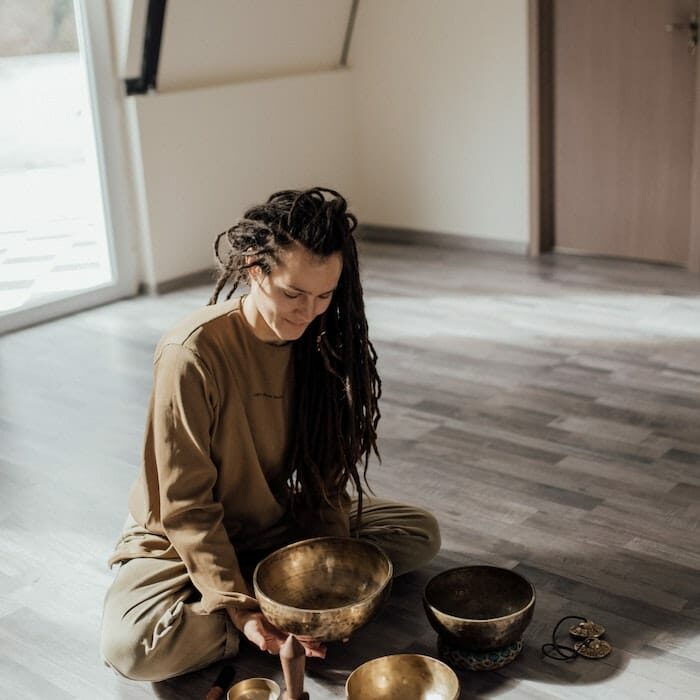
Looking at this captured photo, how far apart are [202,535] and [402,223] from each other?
3.66m

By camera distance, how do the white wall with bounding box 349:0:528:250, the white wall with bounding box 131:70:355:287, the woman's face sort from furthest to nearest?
the white wall with bounding box 349:0:528:250
the white wall with bounding box 131:70:355:287
the woman's face

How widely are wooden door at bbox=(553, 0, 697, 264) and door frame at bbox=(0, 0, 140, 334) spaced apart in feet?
6.00

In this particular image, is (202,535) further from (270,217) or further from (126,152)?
(126,152)

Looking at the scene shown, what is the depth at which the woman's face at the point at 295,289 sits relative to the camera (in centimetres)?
176

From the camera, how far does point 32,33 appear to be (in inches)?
162

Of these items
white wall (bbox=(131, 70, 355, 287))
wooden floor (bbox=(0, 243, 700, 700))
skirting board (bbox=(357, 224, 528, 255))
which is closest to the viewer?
wooden floor (bbox=(0, 243, 700, 700))

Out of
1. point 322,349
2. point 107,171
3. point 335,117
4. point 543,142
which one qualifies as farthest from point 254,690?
point 335,117

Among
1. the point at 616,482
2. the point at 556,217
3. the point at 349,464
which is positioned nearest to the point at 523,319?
the point at 556,217

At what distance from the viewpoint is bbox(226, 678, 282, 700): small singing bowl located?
1805mm

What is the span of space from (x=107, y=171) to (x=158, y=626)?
2.91 m

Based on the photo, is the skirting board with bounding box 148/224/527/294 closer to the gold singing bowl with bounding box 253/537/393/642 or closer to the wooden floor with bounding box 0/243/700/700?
the wooden floor with bounding box 0/243/700/700

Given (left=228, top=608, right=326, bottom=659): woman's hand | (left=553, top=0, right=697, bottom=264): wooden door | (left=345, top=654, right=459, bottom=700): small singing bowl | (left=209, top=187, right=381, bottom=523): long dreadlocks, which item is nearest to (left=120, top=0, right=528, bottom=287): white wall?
(left=553, top=0, right=697, bottom=264): wooden door

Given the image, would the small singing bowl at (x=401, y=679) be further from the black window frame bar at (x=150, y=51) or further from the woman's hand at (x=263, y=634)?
the black window frame bar at (x=150, y=51)

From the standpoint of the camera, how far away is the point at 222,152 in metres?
4.77
